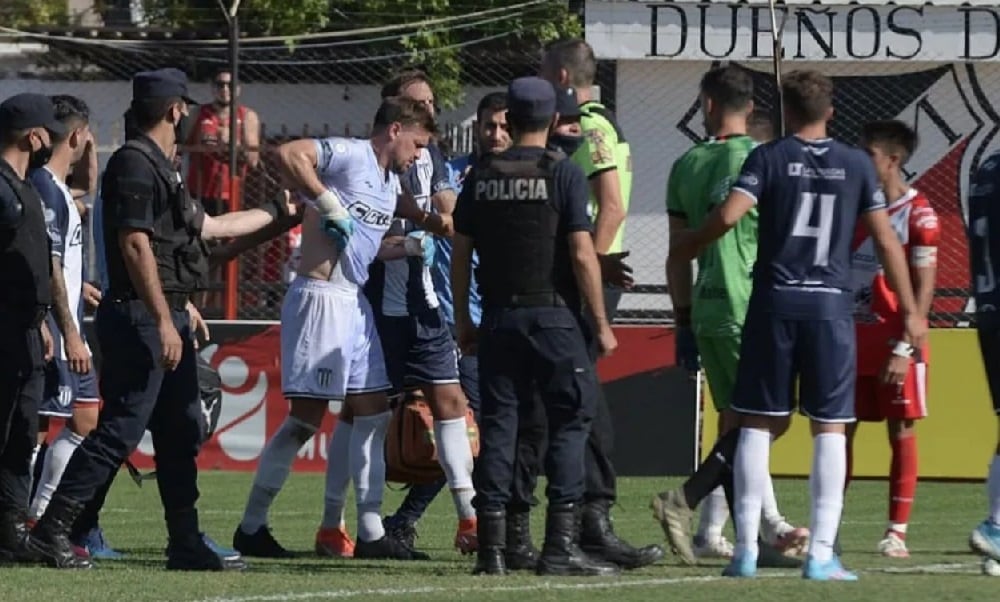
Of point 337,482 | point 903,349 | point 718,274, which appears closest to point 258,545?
point 337,482

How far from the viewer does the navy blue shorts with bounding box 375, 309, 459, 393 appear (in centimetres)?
1105

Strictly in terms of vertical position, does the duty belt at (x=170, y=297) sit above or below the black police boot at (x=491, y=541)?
above

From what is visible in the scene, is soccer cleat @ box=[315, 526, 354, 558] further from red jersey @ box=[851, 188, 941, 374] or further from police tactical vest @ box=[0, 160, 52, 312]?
red jersey @ box=[851, 188, 941, 374]

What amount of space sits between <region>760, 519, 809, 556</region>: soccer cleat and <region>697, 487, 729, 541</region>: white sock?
218mm

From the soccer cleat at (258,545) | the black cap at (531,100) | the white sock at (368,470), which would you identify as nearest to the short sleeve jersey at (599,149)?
the black cap at (531,100)

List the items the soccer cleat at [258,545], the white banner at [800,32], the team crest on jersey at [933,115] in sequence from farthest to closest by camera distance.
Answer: the team crest on jersey at [933,115], the white banner at [800,32], the soccer cleat at [258,545]

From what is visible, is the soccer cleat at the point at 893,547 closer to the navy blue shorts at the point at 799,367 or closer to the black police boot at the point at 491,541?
the navy blue shorts at the point at 799,367

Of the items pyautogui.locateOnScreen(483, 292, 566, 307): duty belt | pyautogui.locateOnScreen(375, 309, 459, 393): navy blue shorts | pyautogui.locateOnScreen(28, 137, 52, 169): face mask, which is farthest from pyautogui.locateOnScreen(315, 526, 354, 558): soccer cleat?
pyautogui.locateOnScreen(28, 137, 52, 169): face mask

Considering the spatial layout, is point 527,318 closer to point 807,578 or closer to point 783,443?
point 807,578

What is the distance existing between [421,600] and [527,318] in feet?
4.78

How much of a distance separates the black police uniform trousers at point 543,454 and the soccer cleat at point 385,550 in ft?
3.92

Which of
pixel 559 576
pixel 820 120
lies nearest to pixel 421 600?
pixel 559 576

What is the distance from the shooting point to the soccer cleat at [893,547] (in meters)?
10.5

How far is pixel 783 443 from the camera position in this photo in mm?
15609
